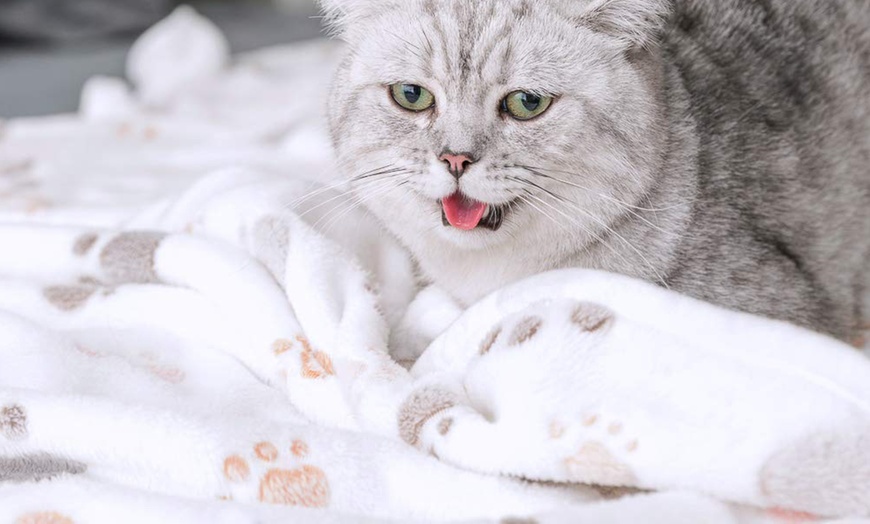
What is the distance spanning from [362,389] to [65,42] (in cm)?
244

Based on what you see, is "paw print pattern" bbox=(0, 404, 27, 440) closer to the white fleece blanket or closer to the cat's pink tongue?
the white fleece blanket

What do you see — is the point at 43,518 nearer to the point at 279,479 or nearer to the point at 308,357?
the point at 279,479

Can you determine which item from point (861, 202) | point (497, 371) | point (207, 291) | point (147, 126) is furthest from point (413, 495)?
point (147, 126)

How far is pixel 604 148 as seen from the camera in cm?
113

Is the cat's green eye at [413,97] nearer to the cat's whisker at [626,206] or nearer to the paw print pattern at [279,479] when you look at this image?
the cat's whisker at [626,206]

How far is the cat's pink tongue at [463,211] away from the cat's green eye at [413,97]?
134 mm

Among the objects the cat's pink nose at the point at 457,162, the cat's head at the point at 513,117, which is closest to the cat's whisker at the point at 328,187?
the cat's head at the point at 513,117

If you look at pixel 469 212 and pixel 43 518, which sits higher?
pixel 469 212

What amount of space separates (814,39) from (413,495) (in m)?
1.08

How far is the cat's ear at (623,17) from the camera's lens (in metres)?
1.15

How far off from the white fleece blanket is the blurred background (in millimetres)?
1451

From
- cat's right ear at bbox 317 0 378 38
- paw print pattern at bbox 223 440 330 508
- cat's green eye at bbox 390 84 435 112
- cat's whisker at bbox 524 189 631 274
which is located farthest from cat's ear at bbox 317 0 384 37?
paw print pattern at bbox 223 440 330 508

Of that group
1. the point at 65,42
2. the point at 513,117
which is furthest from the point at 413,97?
the point at 65,42

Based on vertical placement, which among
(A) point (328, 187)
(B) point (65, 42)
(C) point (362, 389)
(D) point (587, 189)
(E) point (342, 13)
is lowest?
(B) point (65, 42)
